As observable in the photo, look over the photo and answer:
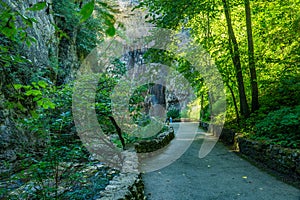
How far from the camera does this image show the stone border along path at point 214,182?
404cm

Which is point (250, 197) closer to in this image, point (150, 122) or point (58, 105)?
point (58, 105)

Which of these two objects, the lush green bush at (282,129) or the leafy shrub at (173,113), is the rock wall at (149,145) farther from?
the leafy shrub at (173,113)

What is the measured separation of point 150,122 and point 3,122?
5862mm

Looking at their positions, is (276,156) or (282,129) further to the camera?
(282,129)

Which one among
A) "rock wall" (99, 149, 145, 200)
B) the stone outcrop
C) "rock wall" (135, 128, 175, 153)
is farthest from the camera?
"rock wall" (135, 128, 175, 153)

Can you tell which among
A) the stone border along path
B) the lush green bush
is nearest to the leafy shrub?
the lush green bush

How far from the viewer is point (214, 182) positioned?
4.84 meters

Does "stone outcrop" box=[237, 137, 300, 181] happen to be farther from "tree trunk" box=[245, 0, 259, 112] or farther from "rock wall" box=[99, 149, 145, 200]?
"rock wall" box=[99, 149, 145, 200]

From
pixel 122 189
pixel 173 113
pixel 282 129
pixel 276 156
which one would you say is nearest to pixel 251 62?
pixel 282 129

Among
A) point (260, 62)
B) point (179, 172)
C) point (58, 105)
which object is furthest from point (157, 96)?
point (58, 105)

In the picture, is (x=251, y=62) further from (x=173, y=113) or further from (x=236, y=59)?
(x=173, y=113)

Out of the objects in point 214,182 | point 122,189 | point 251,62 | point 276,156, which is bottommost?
point 214,182

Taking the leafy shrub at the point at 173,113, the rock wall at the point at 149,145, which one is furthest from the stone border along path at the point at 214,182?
the leafy shrub at the point at 173,113

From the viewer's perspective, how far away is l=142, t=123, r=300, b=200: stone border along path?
4.04 metres
